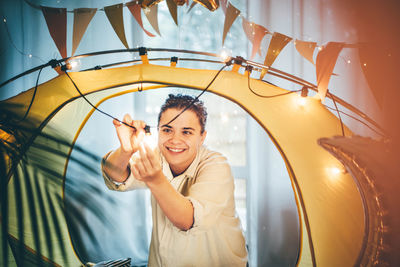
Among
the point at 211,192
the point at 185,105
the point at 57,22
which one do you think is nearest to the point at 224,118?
the point at 185,105

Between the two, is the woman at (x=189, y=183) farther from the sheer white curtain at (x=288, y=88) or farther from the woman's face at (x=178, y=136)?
the sheer white curtain at (x=288, y=88)

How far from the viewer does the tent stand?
1.94ft

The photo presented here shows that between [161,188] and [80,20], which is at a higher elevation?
[80,20]

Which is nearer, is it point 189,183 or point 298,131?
point 298,131

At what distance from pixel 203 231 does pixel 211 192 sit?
0.13 meters

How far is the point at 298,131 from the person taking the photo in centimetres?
69

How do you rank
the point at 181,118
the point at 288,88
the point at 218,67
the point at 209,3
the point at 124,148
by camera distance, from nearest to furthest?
1. the point at 209,3
2. the point at 124,148
3. the point at 181,118
4. the point at 288,88
5. the point at 218,67

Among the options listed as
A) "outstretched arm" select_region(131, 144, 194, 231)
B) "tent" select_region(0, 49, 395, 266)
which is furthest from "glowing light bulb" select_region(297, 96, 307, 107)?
"outstretched arm" select_region(131, 144, 194, 231)

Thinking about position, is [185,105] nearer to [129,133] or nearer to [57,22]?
[129,133]

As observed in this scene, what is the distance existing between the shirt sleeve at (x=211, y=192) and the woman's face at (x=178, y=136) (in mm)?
78

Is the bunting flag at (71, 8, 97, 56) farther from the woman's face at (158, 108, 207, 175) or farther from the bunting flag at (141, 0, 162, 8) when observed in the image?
the woman's face at (158, 108, 207, 175)

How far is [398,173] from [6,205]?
898 mm

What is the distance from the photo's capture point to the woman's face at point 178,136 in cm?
83

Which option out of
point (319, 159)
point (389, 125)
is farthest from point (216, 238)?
point (389, 125)
